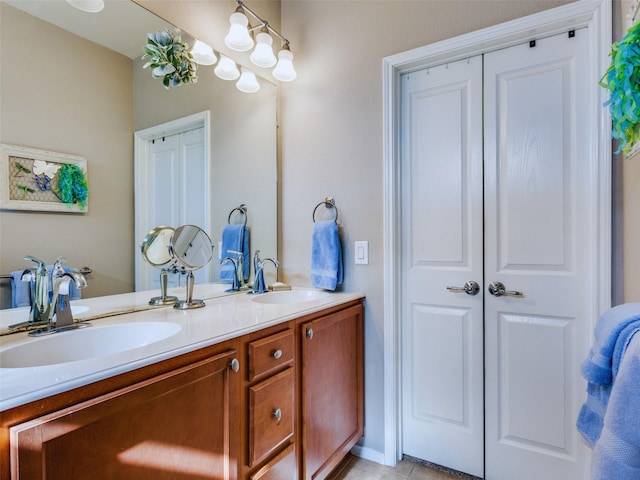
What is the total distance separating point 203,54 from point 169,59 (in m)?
0.21

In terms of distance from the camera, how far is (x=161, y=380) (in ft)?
2.84

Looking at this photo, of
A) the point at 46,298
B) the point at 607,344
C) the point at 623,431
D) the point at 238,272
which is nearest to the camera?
the point at 623,431

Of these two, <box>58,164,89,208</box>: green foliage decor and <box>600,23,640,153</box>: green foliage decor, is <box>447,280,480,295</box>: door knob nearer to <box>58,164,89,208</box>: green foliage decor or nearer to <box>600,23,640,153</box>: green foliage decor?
<box>600,23,640,153</box>: green foliage decor

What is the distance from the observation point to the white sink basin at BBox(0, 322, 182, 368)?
0.91m

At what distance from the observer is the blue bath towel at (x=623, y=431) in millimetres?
650

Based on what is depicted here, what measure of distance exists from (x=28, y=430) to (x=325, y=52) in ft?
6.70

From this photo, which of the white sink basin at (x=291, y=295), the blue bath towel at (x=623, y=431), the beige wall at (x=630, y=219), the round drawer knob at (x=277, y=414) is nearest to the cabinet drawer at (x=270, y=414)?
the round drawer knob at (x=277, y=414)

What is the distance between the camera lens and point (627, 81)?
842 millimetres

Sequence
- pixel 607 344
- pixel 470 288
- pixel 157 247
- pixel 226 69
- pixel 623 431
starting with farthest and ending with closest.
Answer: pixel 226 69
pixel 470 288
pixel 157 247
pixel 607 344
pixel 623 431

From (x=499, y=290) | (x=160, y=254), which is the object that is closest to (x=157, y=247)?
(x=160, y=254)

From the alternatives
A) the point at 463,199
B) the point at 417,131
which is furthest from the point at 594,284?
the point at 417,131

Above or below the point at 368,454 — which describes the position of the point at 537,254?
above

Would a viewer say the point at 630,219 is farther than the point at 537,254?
No

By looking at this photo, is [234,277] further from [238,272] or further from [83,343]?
[83,343]
